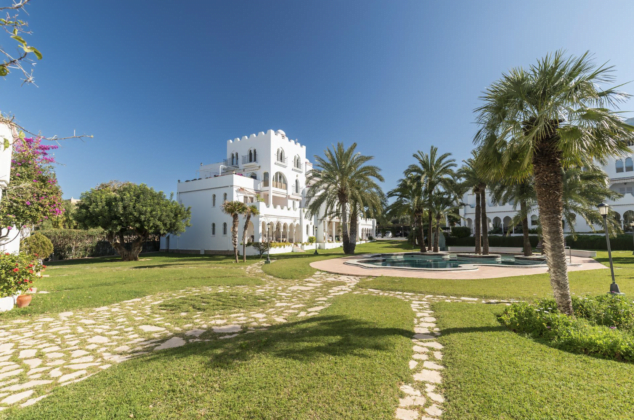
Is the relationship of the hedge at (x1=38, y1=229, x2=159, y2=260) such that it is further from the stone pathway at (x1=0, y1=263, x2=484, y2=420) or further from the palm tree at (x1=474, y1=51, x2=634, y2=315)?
the palm tree at (x1=474, y1=51, x2=634, y2=315)

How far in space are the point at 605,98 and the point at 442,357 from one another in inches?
255

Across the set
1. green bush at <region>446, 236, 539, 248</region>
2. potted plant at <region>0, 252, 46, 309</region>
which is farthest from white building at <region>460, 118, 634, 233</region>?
potted plant at <region>0, 252, 46, 309</region>

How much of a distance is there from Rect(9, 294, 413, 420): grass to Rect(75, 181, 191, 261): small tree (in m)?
24.3

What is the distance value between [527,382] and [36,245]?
1074 inches

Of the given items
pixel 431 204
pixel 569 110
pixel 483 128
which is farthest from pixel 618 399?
pixel 431 204

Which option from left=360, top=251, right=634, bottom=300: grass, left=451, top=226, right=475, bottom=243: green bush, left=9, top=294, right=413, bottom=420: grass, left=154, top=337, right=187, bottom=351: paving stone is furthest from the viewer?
left=451, top=226, right=475, bottom=243: green bush

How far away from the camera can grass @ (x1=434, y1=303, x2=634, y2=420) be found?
10.0ft

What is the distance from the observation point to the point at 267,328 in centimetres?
618

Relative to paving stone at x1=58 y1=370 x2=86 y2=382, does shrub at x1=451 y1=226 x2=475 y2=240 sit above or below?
above

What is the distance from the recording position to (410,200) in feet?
92.3

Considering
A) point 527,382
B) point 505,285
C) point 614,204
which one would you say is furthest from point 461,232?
point 527,382

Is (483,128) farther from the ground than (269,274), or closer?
farther from the ground

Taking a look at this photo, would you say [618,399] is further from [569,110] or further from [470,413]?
[569,110]

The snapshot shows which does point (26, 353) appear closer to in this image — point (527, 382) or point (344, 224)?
point (527, 382)
